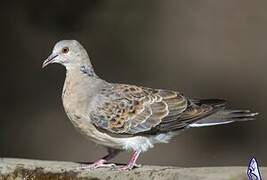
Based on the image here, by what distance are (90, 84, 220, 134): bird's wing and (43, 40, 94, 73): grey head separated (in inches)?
8.2

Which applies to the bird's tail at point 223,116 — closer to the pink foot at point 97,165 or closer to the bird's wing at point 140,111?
the bird's wing at point 140,111

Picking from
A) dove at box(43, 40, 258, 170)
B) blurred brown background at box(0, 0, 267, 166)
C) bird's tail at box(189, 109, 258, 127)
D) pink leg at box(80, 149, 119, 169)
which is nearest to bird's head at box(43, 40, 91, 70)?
dove at box(43, 40, 258, 170)

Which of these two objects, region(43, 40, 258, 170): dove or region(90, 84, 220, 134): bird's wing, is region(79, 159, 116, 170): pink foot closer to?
region(43, 40, 258, 170): dove

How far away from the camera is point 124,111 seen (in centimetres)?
440

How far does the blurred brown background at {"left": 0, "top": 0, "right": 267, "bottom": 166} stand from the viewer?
743 centimetres

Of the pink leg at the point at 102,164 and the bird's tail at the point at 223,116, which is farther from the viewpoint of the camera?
the bird's tail at the point at 223,116

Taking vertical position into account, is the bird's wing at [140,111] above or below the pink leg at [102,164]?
above

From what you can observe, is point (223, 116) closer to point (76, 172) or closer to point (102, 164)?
point (102, 164)

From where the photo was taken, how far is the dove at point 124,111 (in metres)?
4.31

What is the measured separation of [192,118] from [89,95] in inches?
19.4

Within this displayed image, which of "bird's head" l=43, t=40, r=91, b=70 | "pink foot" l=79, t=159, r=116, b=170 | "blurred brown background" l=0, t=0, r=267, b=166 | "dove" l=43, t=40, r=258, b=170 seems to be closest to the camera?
"pink foot" l=79, t=159, r=116, b=170

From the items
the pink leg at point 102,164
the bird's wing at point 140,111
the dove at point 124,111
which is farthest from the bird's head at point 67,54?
the pink leg at point 102,164

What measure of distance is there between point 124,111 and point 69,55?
398mm

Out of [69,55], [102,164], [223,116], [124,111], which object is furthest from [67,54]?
[223,116]
